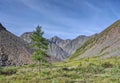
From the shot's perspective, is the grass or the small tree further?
the small tree

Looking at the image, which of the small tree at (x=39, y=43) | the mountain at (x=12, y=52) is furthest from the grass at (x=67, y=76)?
the mountain at (x=12, y=52)

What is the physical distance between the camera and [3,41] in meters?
144

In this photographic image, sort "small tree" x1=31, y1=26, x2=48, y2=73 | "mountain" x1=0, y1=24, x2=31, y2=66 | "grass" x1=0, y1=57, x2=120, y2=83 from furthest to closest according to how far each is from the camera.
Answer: "mountain" x1=0, y1=24, x2=31, y2=66 → "small tree" x1=31, y1=26, x2=48, y2=73 → "grass" x1=0, y1=57, x2=120, y2=83

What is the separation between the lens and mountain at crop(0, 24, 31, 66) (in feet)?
415

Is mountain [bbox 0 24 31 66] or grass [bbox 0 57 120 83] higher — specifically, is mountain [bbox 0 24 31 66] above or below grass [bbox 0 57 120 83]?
above

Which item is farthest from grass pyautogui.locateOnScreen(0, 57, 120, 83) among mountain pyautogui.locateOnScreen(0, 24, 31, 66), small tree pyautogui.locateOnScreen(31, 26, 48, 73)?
mountain pyautogui.locateOnScreen(0, 24, 31, 66)

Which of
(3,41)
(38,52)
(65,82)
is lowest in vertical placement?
(65,82)

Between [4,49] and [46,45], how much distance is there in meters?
63.1

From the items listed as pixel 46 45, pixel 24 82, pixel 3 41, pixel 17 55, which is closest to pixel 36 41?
pixel 46 45

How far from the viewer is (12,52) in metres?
136

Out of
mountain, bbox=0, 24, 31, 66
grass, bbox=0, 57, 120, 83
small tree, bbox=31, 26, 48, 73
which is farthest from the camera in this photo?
mountain, bbox=0, 24, 31, 66

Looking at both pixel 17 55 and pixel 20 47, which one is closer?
pixel 17 55

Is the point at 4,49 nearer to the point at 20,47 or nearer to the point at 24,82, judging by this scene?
the point at 20,47

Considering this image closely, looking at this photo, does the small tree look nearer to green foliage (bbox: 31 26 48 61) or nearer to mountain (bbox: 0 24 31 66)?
green foliage (bbox: 31 26 48 61)
